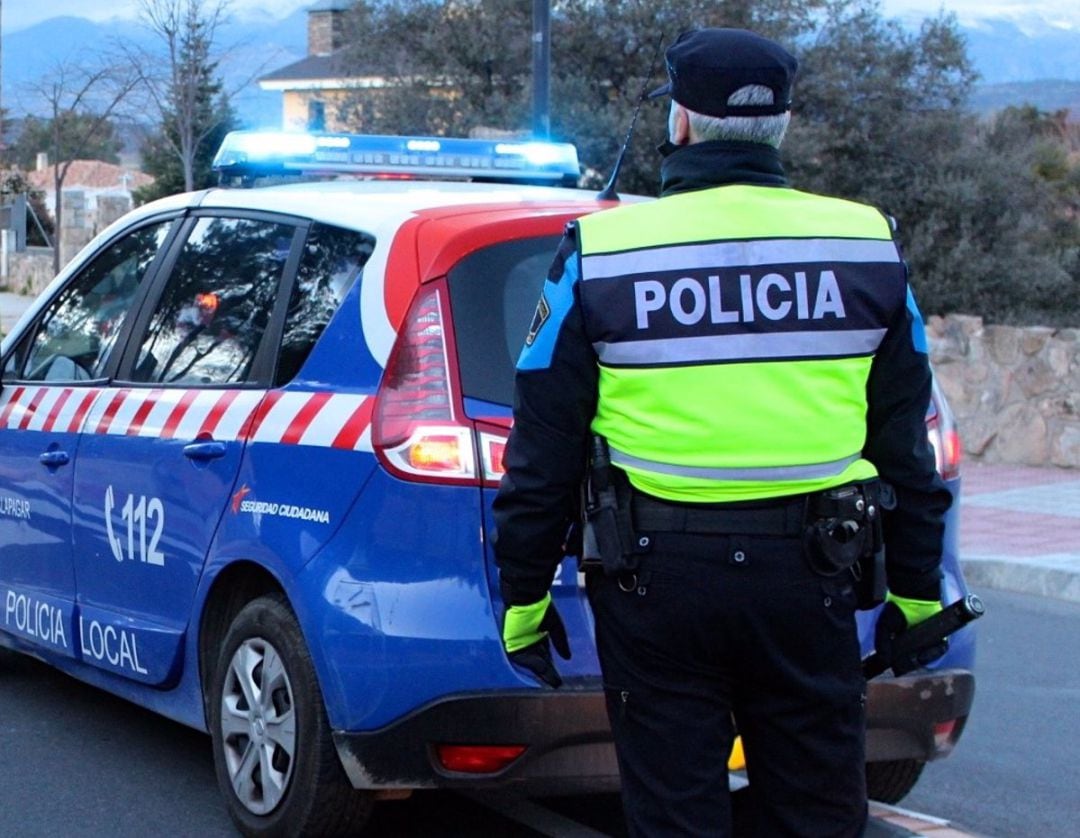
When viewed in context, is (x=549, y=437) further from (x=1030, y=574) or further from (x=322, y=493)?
(x=1030, y=574)

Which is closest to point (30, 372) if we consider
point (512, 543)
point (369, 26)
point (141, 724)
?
point (141, 724)

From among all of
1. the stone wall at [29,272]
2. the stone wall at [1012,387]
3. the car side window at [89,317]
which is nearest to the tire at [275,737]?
the car side window at [89,317]

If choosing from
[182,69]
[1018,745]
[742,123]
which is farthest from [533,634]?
[182,69]

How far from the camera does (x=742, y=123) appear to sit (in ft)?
9.57

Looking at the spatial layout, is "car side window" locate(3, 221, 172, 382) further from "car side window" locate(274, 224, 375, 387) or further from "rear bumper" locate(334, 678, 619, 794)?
"rear bumper" locate(334, 678, 619, 794)

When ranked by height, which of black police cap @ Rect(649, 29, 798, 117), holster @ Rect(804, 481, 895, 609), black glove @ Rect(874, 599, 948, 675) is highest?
black police cap @ Rect(649, 29, 798, 117)

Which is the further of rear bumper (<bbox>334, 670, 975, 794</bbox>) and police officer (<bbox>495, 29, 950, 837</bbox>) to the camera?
rear bumper (<bbox>334, 670, 975, 794</bbox>)

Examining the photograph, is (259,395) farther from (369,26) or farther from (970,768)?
(369,26)

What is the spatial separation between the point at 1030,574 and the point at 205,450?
5.91 metres

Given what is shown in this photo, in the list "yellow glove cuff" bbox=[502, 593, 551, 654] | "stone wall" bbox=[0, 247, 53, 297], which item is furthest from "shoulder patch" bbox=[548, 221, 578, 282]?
"stone wall" bbox=[0, 247, 53, 297]

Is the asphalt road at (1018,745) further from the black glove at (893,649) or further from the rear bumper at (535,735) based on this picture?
the black glove at (893,649)

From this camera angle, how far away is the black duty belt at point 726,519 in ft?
9.12

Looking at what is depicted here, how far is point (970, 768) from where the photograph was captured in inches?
217

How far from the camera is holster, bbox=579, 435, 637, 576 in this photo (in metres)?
2.81
